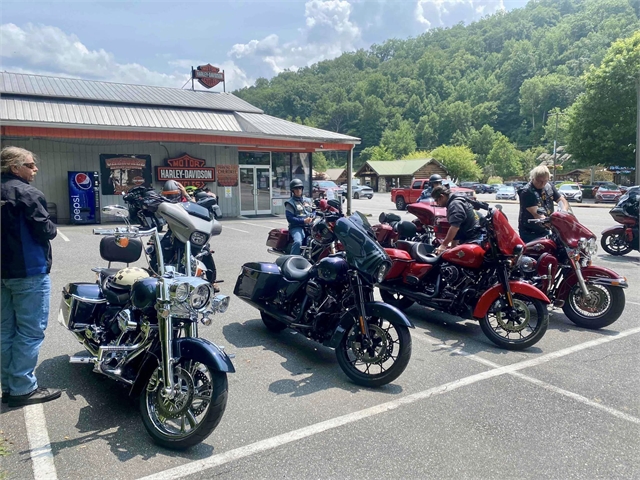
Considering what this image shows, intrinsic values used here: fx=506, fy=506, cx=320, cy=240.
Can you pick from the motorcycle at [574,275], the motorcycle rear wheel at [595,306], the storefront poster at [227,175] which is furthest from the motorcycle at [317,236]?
the storefront poster at [227,175]

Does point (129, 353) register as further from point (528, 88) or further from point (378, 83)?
point (378, 83)

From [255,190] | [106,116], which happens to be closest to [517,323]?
[106,116]

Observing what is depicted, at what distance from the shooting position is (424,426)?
11.9 feet

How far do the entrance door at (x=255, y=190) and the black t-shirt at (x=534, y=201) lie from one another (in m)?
16.0

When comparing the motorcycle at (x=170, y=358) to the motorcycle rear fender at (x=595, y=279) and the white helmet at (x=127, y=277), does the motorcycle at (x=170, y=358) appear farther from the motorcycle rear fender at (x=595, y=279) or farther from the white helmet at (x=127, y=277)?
the motorcycle rear fender at (x=595, y=279)

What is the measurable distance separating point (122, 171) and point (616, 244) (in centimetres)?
1649

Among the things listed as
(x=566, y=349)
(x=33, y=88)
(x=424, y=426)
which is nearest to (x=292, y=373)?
(x=424, y=426)

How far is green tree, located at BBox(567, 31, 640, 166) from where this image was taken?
1743 inches

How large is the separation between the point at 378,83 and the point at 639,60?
9295cm

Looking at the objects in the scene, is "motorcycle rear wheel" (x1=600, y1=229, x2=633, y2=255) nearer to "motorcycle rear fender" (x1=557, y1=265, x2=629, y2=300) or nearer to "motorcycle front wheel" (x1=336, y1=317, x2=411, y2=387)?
"motorcycle rear fender" (x1=557, y1=265, x2=629, y2=300)

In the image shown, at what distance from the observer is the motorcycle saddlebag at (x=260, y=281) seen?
18.1 feet

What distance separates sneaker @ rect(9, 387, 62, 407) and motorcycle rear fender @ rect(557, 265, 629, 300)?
5.58 meters

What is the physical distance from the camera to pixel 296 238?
8.41m

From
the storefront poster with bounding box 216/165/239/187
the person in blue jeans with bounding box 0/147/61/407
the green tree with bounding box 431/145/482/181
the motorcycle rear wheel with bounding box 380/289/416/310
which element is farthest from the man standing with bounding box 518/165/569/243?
the green tree with bounding box 431/145/482/181
